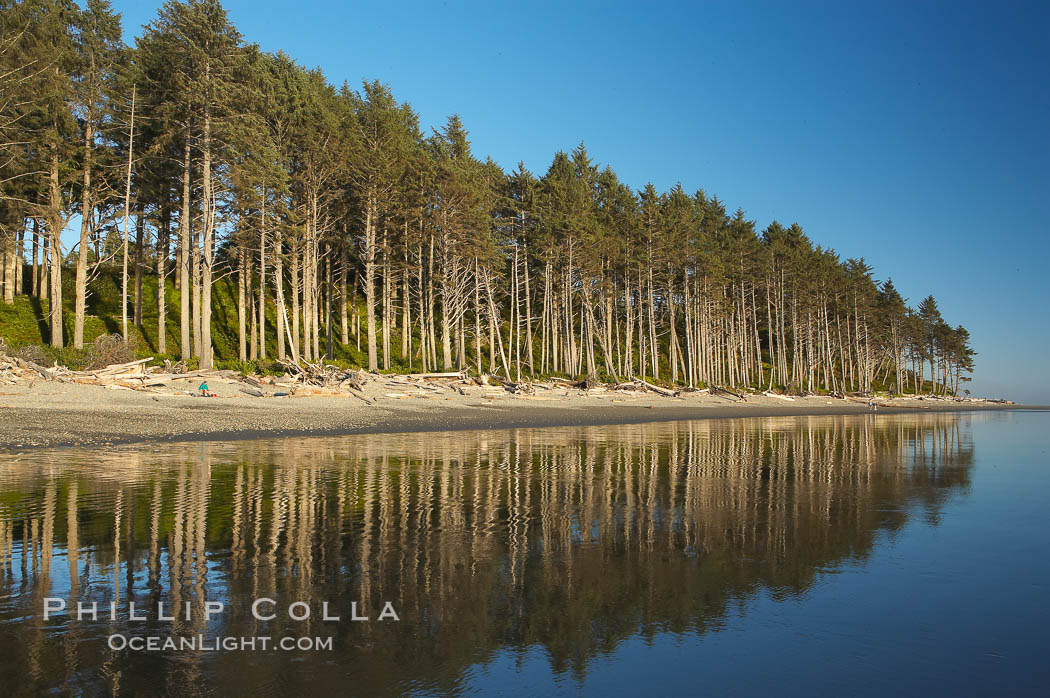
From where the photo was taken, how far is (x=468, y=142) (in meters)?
59.5

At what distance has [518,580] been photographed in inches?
276

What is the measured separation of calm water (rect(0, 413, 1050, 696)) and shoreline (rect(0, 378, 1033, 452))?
5.20 metres

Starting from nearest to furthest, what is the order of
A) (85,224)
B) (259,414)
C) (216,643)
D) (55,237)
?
(216,643) < (259,414) < (55,237) < (85,224)

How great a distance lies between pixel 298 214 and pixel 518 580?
128 feet

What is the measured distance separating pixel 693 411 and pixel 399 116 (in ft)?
112

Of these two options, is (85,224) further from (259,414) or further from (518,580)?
(518,580)

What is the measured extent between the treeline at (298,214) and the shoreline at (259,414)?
8.30 metres

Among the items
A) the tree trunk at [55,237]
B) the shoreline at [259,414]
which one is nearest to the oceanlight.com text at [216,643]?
the shoreline at [259,414]

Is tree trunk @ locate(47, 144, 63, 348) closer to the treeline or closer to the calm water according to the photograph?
the treeline

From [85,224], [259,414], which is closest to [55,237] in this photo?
[85,224]

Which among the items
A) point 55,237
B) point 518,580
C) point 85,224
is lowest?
point 518,580

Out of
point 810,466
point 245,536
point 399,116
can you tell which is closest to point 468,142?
point 399,116

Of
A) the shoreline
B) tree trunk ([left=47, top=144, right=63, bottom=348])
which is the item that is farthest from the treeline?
the shoreline

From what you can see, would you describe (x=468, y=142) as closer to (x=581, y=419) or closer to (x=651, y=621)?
(x=581, y=419)
